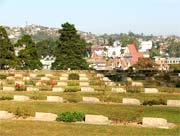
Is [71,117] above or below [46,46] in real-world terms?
below

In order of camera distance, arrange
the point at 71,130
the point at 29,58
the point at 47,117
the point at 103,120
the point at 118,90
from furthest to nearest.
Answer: the point at 29,58 → the point at 118,90 → the point at 47,117 → the point at 103,120 → the point at 71,130

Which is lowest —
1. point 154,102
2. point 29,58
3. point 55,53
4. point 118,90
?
point 154,102

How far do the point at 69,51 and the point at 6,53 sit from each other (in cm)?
1319

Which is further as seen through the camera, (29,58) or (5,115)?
(29,58)

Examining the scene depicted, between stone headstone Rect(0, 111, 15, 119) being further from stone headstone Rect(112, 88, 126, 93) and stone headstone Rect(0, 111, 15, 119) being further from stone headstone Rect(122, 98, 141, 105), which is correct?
stone headstone Rect(112, 88, 126, 93)

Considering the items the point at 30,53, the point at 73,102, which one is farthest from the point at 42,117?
the point at 30,53

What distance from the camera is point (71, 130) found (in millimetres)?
19812

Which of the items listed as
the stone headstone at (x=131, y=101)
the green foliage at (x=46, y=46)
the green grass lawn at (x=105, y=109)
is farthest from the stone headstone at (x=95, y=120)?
the green foliage at (x=46, y=46)

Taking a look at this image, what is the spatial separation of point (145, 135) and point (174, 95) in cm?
1683

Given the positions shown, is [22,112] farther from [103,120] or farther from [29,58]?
[29,58]

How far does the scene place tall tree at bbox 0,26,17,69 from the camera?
70.8 metres

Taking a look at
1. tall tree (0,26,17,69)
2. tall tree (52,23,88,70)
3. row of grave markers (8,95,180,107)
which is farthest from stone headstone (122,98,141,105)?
tall tree (52,23,88,70)

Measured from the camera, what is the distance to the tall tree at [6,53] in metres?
70.8

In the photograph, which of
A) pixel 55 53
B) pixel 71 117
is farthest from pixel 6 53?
pixel 71 117
